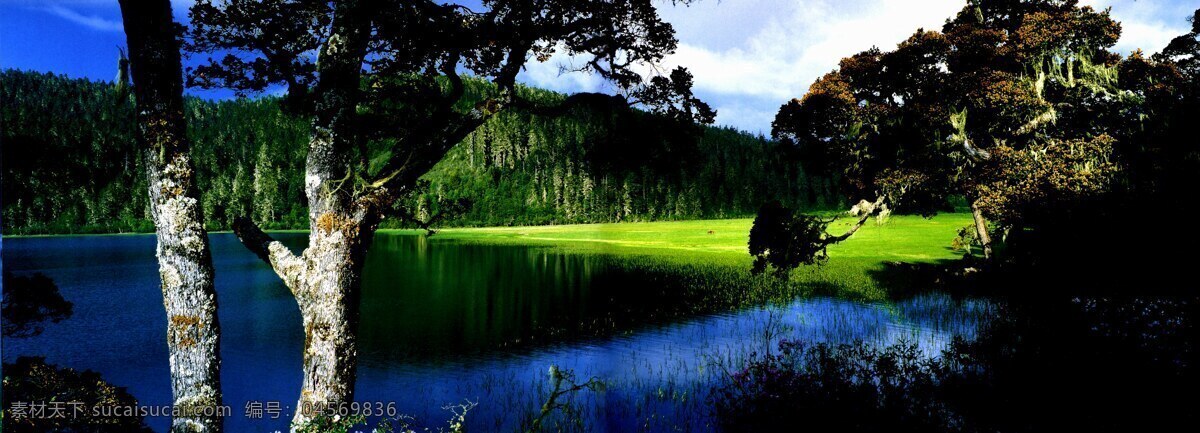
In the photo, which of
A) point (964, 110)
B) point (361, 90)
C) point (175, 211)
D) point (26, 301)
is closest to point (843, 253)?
point (964, 110)

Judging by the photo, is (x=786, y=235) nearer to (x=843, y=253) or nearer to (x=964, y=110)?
(x=964, y=110)

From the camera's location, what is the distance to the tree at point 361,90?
8.49 meters

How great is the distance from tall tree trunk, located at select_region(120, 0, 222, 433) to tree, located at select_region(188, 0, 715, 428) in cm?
121

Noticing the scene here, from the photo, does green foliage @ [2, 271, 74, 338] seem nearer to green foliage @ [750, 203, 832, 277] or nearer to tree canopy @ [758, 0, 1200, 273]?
green foliage @ [750, 203, 832, 277]

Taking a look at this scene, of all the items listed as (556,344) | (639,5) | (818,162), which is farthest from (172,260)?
(818,162)

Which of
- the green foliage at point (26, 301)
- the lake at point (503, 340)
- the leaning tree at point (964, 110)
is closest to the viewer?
the green foliage at point (26, 301)

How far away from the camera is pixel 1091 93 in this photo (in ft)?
63.2

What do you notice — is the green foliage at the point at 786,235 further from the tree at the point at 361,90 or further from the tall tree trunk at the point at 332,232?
the tall tree trunk at the point at 332,232

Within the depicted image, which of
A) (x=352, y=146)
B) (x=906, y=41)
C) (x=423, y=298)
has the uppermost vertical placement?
(x=906, y=41)

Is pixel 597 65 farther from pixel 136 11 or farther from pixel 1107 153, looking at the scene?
pixel 1107 153

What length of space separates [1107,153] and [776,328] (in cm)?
1100

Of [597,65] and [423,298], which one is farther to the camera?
[423,298]

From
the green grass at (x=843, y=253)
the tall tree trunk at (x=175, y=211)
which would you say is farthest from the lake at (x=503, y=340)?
the tall tree trunk at (x=175, y=211)

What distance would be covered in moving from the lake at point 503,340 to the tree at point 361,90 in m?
6.60
